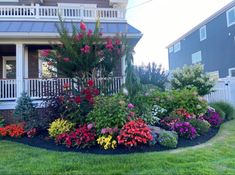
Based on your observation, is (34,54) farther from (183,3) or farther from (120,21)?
(183,3)

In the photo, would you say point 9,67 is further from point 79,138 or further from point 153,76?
point 79,138

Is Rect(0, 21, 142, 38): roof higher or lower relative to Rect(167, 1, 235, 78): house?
lower

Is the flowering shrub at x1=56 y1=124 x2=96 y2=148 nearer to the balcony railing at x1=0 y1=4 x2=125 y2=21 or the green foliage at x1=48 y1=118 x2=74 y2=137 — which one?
the green foliage at x1=48 y1=118 x2=74 y2=137

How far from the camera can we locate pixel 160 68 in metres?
12.8

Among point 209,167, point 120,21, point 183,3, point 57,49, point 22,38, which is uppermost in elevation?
point 183,3

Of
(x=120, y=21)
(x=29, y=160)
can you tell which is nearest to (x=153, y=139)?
(x=29, y=160)

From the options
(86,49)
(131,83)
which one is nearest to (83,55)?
(86,49)

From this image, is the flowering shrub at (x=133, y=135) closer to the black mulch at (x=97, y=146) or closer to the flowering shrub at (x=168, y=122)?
the black mulch at (x=97, y=146)

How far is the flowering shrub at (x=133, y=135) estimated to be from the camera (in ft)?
18.6

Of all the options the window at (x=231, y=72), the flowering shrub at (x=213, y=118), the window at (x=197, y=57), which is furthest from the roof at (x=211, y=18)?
the flowering shrub at (x=213, y=118)

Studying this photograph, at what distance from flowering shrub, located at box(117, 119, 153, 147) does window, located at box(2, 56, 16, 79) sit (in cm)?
890

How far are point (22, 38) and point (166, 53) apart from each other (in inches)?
1172

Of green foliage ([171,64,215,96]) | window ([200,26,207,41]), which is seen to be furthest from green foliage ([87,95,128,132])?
window ([200,26,207,41])

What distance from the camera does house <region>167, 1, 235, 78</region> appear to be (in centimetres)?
1971
